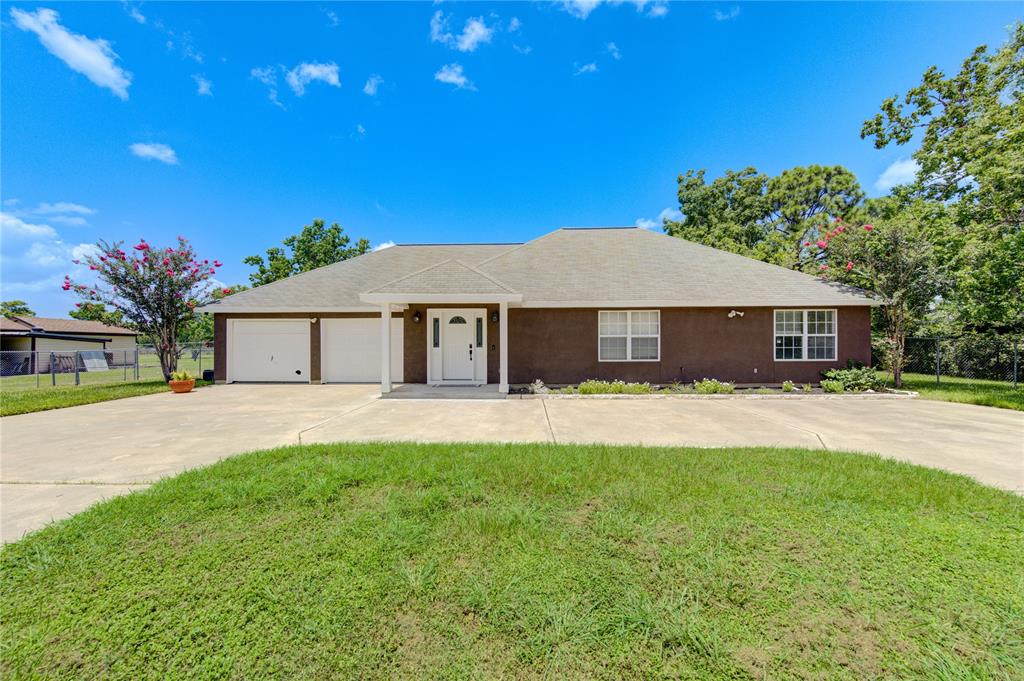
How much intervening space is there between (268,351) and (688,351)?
47.5ft

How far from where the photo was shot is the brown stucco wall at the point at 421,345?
12078 millimetres

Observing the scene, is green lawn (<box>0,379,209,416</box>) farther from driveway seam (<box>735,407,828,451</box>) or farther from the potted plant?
driveway seam (<box>735,407,828,451</box>)

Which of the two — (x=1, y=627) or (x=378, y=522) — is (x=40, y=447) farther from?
(x=378, y=522)

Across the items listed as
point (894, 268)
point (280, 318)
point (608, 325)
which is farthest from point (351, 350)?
point (894, 268)

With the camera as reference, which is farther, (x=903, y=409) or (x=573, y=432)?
(x=903, y=409)

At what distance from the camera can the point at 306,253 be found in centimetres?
2877

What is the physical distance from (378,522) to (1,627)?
2.12 meters

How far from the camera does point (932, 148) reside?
1403 centimetres

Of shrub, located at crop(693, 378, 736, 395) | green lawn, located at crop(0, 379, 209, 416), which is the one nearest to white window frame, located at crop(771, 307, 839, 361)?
shrub, located at crop(693, 378, 736, 395)

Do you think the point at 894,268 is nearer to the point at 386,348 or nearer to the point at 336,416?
the point at 386,348

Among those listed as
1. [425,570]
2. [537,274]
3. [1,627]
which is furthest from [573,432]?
[537,274]

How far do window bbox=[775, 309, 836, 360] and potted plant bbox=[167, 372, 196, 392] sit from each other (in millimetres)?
18063

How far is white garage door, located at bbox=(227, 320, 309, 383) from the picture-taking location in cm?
1352

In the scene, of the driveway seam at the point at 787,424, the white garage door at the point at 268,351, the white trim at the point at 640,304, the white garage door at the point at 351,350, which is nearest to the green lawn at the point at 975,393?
the white trim at the point at 640,304
